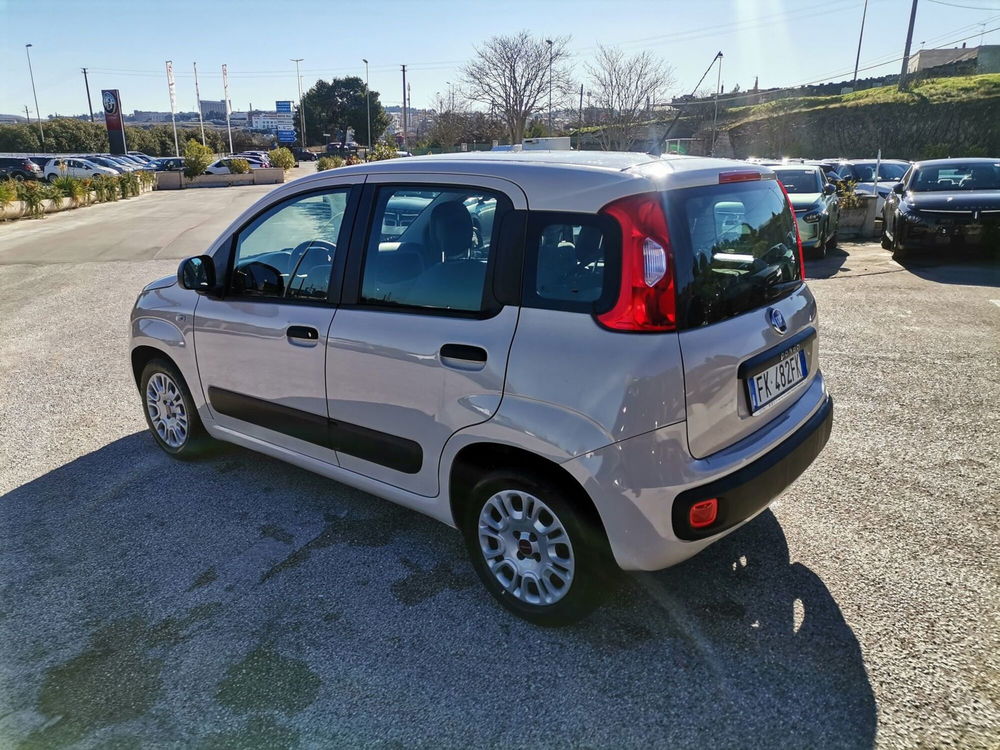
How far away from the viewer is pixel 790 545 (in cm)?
332

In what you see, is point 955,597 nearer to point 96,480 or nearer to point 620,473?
point 620,473

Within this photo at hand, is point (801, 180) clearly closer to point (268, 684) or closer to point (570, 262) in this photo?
point (570, 262)

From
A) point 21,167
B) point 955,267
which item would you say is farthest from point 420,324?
point 21,167

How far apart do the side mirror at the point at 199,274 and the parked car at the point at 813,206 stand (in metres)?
9.02

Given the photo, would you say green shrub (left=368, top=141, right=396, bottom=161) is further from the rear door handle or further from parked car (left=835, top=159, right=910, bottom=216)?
the rear door handle

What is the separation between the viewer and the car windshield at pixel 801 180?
40.2ft

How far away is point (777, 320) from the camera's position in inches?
111

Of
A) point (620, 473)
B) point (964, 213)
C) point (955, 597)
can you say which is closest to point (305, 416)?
point (620, 473)

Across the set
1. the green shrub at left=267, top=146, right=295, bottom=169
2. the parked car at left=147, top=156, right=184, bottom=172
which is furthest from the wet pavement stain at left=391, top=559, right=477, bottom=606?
the parked car at left=147, top=156, right=184, bottom=172

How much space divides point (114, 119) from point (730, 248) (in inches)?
2493

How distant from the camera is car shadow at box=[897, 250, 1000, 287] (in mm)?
9484

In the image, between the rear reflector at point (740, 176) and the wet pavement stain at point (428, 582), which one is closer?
the rear reflector at point (740, 176)

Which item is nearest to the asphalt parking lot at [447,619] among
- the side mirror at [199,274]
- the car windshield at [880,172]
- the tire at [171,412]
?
the tire at [171,412]

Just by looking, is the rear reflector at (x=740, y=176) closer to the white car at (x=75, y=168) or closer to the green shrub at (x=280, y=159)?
the white car at (x=75, y=168)
